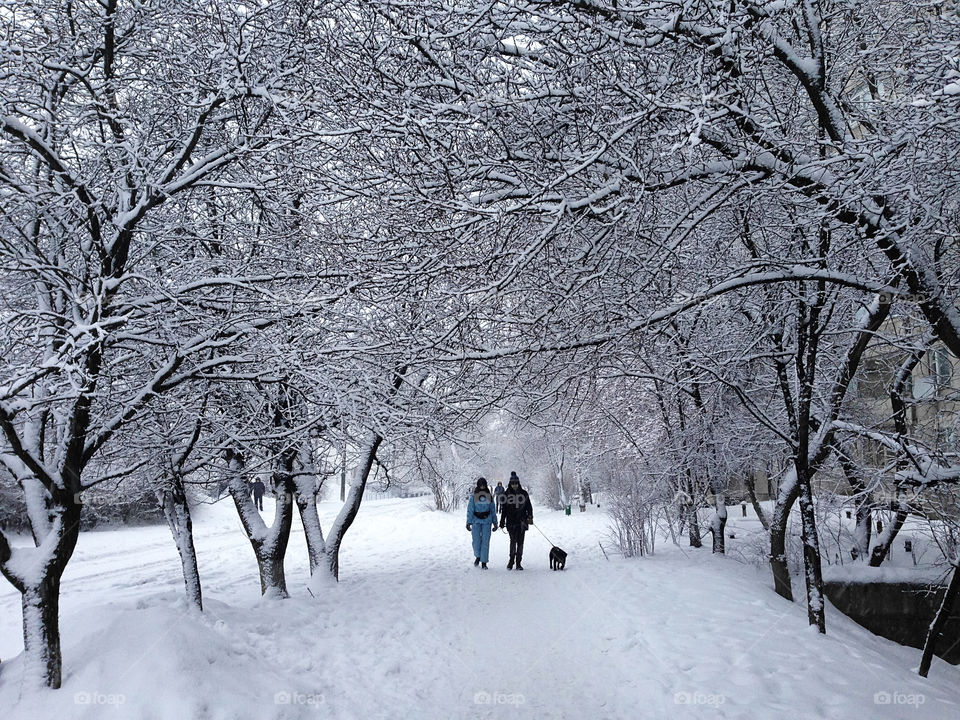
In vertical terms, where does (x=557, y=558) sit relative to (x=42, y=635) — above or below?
below

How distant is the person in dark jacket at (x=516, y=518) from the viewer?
1250cm

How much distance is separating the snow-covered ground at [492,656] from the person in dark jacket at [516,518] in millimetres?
1505

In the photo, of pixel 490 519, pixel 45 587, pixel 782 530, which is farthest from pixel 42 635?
pixel 490 519

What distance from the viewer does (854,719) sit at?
4602 mm

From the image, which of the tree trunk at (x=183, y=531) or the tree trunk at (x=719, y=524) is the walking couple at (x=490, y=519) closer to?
the tree trunk at (x=719, y=524)

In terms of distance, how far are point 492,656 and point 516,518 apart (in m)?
5.81

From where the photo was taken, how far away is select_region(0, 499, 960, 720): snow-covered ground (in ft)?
15.4

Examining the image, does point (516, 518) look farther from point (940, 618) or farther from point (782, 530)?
point (940, 618)

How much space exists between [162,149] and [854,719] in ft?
24.3

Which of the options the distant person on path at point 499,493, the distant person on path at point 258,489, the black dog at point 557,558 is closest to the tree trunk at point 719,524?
the black dog at point 557,558

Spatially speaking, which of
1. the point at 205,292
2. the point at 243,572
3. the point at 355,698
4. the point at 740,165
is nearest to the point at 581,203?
the point at 740,165

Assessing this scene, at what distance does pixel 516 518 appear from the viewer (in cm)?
1262

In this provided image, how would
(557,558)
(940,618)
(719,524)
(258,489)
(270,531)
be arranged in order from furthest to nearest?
(258,489)
(719,524)
(557,558)
(270,531)
(940,618)

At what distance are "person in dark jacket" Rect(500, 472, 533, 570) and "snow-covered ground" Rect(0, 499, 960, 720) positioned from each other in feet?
Result: 4.94
